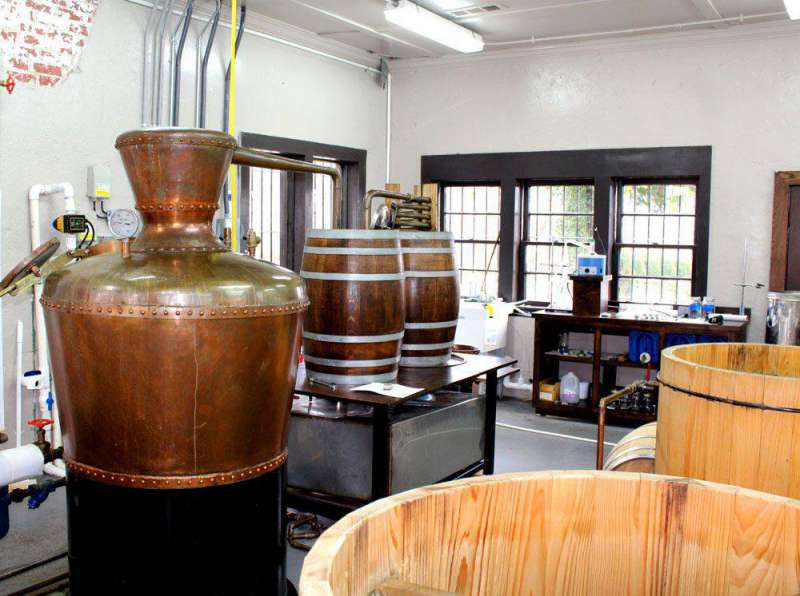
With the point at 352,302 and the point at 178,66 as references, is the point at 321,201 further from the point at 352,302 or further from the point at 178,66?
the point at 352,302

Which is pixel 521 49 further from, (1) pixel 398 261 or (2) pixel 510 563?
(2) pixel 510 563

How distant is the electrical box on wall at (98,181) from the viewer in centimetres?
517

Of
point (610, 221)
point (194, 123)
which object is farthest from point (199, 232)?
point (610, 221)

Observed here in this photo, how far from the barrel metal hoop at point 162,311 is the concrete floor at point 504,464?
5.82ft

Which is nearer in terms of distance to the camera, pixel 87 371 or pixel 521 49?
pixel 87 371

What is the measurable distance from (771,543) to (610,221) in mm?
6477

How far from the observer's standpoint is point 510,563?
121cm

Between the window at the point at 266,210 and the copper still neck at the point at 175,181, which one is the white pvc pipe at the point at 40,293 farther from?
the copper still neck at the point at 175,181

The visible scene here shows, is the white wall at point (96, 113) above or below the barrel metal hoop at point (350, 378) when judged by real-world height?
above

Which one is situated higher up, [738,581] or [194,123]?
[194,123]

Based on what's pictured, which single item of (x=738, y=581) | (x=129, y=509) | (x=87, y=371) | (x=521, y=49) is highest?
(x=521, y=49)

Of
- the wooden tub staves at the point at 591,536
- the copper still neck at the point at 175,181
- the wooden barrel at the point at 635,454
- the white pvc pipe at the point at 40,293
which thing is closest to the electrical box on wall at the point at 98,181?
the white pvc pipe at the point at 40,293

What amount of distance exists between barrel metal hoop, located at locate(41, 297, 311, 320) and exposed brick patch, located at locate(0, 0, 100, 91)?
3153 millimetres

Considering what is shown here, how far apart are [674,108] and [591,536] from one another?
653 centimetres
